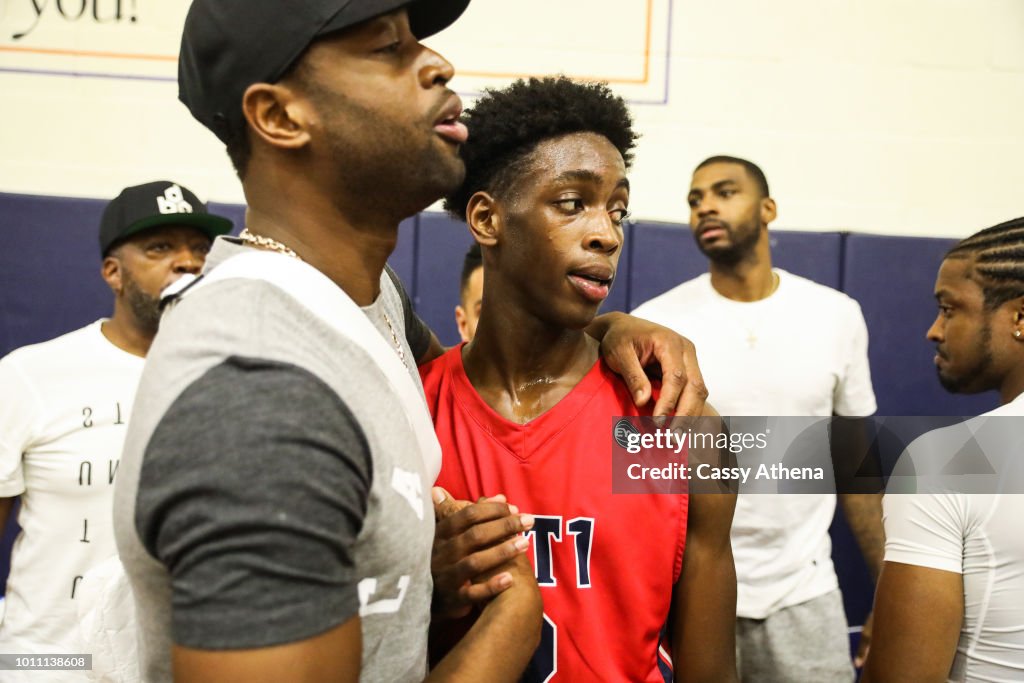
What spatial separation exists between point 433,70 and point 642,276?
8.05 ft

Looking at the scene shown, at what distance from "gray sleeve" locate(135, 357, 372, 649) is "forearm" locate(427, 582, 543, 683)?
273 mm

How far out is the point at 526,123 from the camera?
1660 mm

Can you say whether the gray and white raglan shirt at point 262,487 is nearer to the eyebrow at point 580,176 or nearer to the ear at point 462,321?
the eyebrow at point 580,176

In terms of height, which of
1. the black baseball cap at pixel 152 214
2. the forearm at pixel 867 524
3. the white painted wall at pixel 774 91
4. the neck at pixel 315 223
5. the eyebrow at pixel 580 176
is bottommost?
the forearm at pixel 867 524

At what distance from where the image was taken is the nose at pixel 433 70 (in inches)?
41.4


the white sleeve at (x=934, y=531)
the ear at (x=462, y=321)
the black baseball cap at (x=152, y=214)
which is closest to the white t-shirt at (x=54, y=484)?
the black baseball cap at (x=152, y=214)

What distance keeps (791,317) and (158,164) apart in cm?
272

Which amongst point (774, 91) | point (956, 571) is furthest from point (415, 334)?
point (774, 91)

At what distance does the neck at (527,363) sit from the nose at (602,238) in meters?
0.18

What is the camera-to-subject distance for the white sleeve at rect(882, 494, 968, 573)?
1.64 meters

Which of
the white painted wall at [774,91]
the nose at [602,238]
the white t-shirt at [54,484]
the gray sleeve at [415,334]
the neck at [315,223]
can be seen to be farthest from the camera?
A: the white painted wall at [774,91]

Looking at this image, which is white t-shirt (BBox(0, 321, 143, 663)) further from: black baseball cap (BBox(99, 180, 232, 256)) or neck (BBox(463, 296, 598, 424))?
neck (BBox(463, 296, 598, 424))

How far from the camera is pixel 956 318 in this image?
195cm

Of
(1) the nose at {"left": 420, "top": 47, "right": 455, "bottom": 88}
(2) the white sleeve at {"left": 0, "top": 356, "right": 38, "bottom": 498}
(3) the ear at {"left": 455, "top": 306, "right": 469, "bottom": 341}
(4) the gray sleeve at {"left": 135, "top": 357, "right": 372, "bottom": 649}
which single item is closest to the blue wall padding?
(3) the ear at {"left": 455, "top": 306, "right": 469, "bottom": 341}
